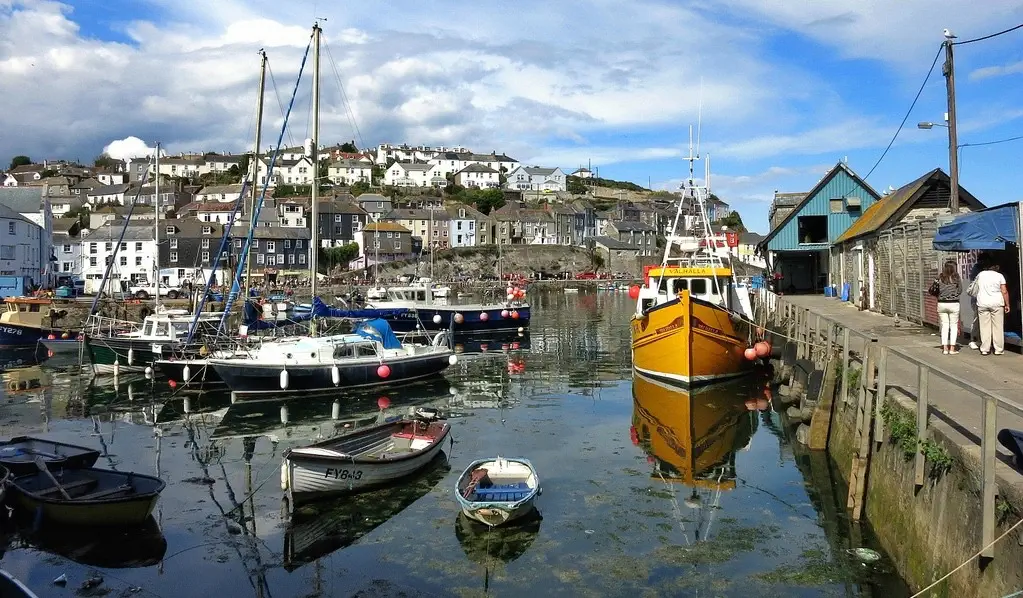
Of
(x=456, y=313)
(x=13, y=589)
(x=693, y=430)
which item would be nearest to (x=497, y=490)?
(x=13, y=589)

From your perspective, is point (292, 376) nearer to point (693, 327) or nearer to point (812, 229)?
point (693, 327)

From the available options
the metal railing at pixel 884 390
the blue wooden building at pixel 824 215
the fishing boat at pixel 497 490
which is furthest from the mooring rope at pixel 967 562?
the blue wooden building at pixel 824 215

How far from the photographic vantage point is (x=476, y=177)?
16625 centimetres

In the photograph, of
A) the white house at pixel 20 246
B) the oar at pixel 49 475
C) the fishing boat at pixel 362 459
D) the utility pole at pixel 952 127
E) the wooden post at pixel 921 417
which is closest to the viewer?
the wooden post at pixel 921 417

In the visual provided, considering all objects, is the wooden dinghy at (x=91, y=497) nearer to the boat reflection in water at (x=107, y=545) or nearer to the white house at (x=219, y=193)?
the boat reflection in water at (x=107, y=545)

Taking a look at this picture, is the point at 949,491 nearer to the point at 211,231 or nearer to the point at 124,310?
the point at 124,310

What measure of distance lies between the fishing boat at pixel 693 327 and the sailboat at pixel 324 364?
778 centimetres

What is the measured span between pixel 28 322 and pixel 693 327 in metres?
40.6

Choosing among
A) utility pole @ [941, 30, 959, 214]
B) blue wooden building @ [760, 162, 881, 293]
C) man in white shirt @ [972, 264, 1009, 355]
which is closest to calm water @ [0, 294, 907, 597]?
man in white shirt @ [972, 264, 1009, 355]

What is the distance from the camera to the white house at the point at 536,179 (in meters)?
172

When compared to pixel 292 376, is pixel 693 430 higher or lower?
lower

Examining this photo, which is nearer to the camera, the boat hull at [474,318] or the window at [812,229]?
the window at [812,229]

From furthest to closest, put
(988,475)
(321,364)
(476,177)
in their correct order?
(476,177) → (321,364) → (988,475)

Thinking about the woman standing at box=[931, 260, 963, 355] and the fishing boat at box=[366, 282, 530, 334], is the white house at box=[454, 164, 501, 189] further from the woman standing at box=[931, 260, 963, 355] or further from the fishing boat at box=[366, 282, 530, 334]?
the woman standing at box=[931, 260, 963, 355]
